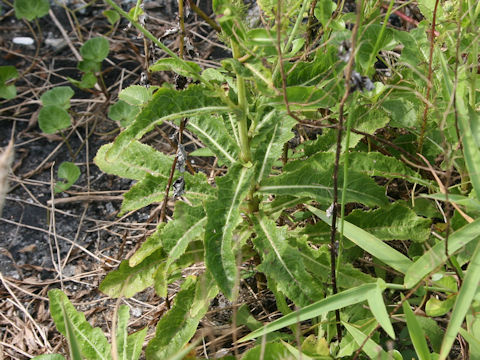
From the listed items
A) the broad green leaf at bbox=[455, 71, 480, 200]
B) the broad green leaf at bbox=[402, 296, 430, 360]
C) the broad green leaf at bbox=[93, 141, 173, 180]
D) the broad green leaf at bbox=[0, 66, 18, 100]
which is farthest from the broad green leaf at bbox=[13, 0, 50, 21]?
the broad green leaf at bbox=[402, 296, 430, 360]

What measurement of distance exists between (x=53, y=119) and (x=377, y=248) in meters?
1.63

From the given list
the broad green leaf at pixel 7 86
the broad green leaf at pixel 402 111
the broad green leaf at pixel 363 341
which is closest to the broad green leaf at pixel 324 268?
the broad green leaf at pixel 363 341

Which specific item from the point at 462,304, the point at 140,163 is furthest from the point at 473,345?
the point at 140,163

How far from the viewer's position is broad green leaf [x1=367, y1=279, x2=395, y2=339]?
1265 mm

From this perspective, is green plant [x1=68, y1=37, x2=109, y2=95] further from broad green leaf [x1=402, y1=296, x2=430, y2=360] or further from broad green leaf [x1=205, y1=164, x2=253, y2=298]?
broad green leaf [x1=402, y1=296, x2=430, y2=360]

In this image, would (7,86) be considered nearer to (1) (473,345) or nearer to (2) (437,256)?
(2) (437,256)

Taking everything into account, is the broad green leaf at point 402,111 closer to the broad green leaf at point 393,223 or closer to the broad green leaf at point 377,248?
the broad green leaf at point 393,223

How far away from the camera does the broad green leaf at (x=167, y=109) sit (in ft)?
4.40

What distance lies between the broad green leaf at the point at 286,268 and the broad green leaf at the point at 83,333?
60 centimetres

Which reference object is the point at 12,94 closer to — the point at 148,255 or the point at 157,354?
the point at 148,255

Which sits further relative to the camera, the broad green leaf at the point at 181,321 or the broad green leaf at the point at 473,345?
the broad green leaf at the point at 181,321

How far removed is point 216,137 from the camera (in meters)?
1.66

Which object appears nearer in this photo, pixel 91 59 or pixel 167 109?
pixel 167 109

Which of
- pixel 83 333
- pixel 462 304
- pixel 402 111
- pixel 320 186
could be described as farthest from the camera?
pixel 402 111
